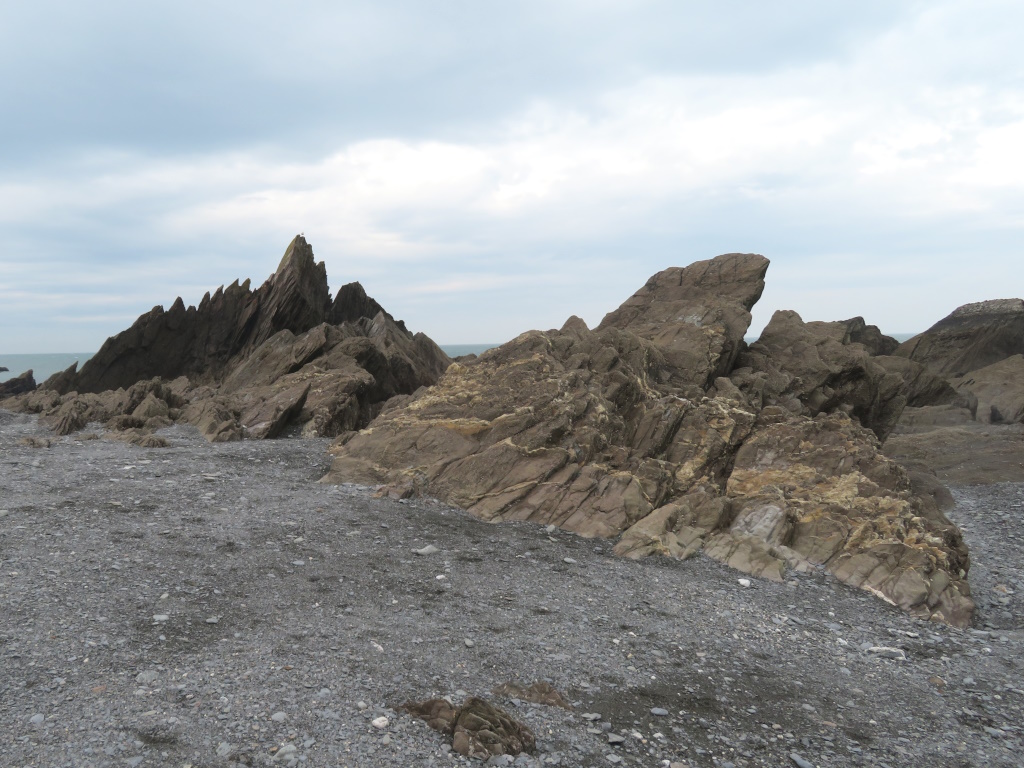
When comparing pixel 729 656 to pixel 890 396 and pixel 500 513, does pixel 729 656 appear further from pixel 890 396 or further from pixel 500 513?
pixel 890 396

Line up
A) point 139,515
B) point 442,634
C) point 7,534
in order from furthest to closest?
point 139,515
point 7,534
point 442,634

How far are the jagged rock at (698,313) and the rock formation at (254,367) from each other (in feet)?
37.5

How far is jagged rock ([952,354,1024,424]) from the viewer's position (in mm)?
41750

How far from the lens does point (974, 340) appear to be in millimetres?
56781

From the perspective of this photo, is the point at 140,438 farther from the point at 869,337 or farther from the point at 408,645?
the point at 869,337

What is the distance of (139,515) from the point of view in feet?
46.3

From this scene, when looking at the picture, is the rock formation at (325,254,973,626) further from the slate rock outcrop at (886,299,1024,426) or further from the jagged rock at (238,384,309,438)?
the slate rock outcrop at (886,299,1024,426)

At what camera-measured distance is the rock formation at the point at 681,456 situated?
624 inches

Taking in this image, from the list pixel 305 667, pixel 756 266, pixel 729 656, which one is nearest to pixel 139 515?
pixel 305 667

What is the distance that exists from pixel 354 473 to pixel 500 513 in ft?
14.0

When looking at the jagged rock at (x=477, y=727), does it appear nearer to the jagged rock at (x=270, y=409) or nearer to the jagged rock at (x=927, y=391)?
the jagged rock at (x=270, y=409)

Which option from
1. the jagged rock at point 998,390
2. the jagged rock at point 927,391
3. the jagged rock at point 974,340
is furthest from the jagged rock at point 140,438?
the jagged rock at point 974,340

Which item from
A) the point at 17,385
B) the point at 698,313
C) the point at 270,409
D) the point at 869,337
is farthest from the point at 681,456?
the point at 869,337

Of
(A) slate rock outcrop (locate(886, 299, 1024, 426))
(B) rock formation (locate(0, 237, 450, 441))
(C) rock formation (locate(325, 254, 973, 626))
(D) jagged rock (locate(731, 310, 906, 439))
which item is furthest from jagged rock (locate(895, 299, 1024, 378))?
(B) rock formation (locate(0, 237, 450, 441))
